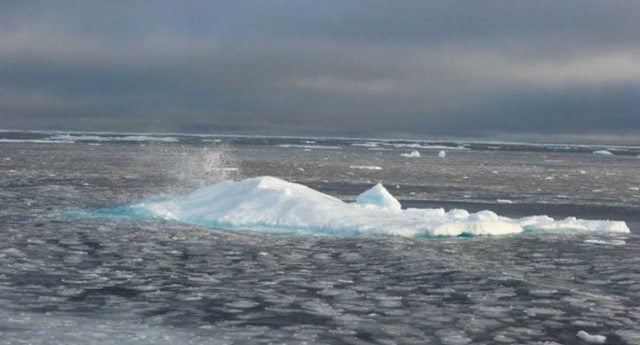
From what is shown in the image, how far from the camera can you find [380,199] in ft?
67.8

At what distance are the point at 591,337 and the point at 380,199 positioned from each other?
12.5m

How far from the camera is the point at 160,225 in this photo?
17.7m

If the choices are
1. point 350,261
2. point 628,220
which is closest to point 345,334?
point 350,261

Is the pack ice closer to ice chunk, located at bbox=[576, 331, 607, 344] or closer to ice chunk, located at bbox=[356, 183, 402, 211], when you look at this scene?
ice chunk, located at bbox=[356, 183, 402, 211]

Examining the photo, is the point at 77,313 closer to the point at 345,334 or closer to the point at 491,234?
the point at 345,334

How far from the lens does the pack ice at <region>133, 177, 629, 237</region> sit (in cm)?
1694

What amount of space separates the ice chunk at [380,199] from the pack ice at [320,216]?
0.10 feet

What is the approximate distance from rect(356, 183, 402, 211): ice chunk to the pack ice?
0.03 meters

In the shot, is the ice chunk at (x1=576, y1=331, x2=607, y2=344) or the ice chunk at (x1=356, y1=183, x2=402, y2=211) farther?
the ice chunk at (x1=356, y1=183, x2=402, y2=211)

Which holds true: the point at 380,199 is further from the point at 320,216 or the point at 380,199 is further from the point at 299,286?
the point at 299,286

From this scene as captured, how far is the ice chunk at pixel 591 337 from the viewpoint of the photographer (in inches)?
320

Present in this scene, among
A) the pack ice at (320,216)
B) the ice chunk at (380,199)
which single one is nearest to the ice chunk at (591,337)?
the pack ice at (320,216)

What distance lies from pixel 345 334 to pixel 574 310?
3.18 meters

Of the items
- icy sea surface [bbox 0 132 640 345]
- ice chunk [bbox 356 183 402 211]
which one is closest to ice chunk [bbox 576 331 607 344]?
icy sea surface [bbox 0 132 640 345]
